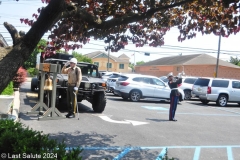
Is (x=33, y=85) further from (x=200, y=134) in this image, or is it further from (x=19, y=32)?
(x=19, y=32)

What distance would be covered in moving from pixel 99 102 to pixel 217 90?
9.92 meters

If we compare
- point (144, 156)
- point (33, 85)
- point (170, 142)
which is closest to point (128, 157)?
point (144, 156)

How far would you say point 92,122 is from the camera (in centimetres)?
873

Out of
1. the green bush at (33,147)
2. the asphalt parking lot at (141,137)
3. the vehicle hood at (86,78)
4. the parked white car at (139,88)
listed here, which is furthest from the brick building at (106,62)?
the green bush at (33,147)

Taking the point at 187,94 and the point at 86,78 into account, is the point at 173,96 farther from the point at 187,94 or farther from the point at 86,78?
the point at 187,94

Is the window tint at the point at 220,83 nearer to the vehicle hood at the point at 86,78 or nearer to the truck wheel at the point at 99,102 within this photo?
the vehicle hood at the point at 86,78

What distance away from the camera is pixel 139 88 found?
16.3 m

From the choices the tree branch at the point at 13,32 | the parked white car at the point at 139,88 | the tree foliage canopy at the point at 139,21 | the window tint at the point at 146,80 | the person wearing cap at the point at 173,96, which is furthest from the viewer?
the window tint at the point at 146,80

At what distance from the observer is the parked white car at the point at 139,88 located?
638 inches

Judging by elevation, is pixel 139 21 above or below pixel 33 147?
above

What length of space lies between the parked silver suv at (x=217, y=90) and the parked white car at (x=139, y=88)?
99.8 inches

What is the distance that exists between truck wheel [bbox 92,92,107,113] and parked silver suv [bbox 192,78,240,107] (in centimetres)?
916

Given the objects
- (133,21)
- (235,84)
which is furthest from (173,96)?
(235,84)

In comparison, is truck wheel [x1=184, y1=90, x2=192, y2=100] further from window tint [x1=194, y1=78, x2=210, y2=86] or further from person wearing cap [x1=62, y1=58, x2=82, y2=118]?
person wearing cap [x1=62, y1=58, x2=82, y2=118]
